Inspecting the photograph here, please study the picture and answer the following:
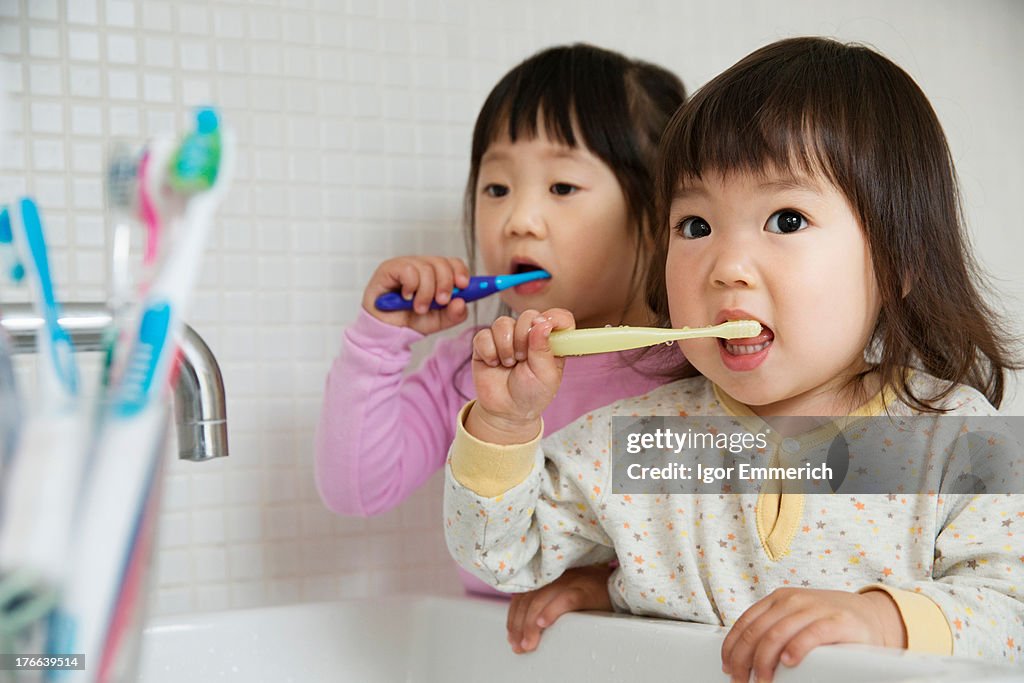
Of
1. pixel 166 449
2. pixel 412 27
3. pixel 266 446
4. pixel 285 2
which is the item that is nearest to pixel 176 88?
pixel 285 2

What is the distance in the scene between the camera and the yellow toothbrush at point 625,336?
2.38ft

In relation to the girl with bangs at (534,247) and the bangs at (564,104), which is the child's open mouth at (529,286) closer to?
the girl with bangs at (534,247)

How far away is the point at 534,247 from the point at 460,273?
8 cm

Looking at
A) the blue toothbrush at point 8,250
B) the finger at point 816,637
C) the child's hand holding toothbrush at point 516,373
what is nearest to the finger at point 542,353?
the child's hand holding toothbrush at point 516,373

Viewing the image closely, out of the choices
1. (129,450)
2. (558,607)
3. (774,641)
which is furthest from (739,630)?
(129,450)

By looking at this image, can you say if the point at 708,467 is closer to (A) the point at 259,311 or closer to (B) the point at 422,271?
(B) the point at 422,271

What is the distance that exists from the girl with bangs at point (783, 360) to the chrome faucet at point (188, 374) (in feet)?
0.70

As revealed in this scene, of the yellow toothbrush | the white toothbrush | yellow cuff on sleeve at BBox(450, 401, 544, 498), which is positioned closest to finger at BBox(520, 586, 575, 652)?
yellow cuff on sleeve at BBox(450, 401, 544, 498)

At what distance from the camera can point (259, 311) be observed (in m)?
1.08

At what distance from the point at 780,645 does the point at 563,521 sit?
236 mm

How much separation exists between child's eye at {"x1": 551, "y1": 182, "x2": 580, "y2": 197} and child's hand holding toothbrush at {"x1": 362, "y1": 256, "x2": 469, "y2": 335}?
0.11 metres

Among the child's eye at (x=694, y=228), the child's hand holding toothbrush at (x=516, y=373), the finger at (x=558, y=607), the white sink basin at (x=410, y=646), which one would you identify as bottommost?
the white sink basin at (x=410, y=646)

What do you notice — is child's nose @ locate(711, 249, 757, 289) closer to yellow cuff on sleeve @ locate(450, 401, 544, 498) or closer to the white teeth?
the white teeth

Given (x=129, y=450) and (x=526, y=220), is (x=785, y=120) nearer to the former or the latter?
(x=526, y=220)
